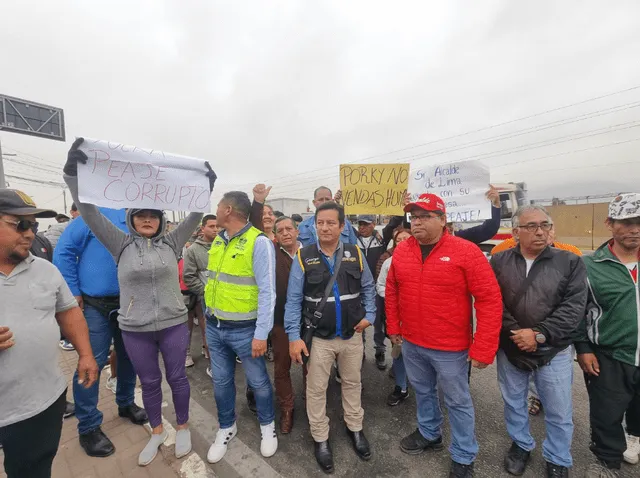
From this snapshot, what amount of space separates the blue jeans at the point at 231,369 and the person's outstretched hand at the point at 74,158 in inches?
63.1

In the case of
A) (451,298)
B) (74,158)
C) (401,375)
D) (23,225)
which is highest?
(74,158)

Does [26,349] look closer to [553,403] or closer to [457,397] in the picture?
[457,397]

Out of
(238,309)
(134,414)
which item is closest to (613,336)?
(238,309)

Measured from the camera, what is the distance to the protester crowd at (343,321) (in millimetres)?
2023

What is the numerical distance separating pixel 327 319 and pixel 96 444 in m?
2.35

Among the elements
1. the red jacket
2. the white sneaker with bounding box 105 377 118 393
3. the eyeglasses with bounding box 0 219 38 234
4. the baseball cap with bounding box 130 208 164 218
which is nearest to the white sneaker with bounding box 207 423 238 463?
the white sneaker with bounding box 105 377 118 393

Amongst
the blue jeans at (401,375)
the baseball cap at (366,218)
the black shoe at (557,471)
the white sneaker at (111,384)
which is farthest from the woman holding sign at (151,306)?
the black shoe at (557,471)

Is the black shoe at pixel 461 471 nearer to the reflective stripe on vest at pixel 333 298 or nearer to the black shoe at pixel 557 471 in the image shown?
the black shoe at pixel 557 471

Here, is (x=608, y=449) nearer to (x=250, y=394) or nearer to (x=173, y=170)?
(x=250, y=394)

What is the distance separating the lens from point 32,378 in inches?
63.9

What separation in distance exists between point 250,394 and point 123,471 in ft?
4.10

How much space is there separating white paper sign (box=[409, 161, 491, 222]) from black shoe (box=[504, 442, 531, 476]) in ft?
6.74

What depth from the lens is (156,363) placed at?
2.58m

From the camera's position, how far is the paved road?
2.34 metres
